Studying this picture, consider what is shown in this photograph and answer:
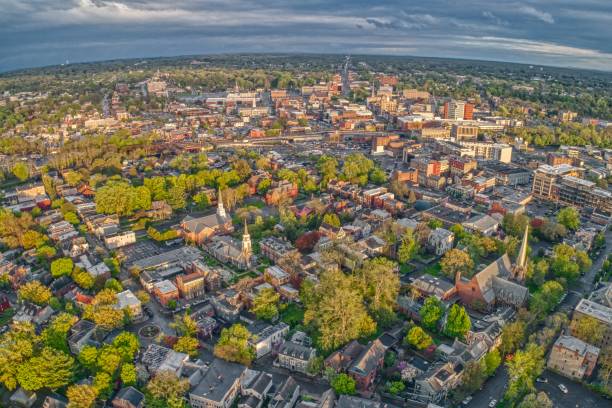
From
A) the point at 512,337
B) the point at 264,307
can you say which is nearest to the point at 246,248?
the point at 264,307

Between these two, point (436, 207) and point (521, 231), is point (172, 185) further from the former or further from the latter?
point (521, 231)

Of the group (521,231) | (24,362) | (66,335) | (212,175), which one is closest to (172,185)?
(212,175)

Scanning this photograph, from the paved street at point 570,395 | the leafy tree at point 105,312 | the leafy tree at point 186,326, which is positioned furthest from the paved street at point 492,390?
the leafy tree at point 105,312

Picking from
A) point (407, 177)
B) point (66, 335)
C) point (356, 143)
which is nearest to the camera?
point (66, 335)

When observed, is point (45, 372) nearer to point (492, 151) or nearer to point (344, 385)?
point (344, 385)

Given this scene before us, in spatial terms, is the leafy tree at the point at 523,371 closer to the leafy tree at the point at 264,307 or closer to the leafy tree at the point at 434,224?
the leafy tree at the point at 264,307

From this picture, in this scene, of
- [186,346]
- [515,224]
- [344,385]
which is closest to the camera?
[344,385]

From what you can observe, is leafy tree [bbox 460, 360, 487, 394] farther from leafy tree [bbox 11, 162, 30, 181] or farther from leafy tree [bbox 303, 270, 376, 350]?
leafy tree [bbox 11, 162, 30, 181]
